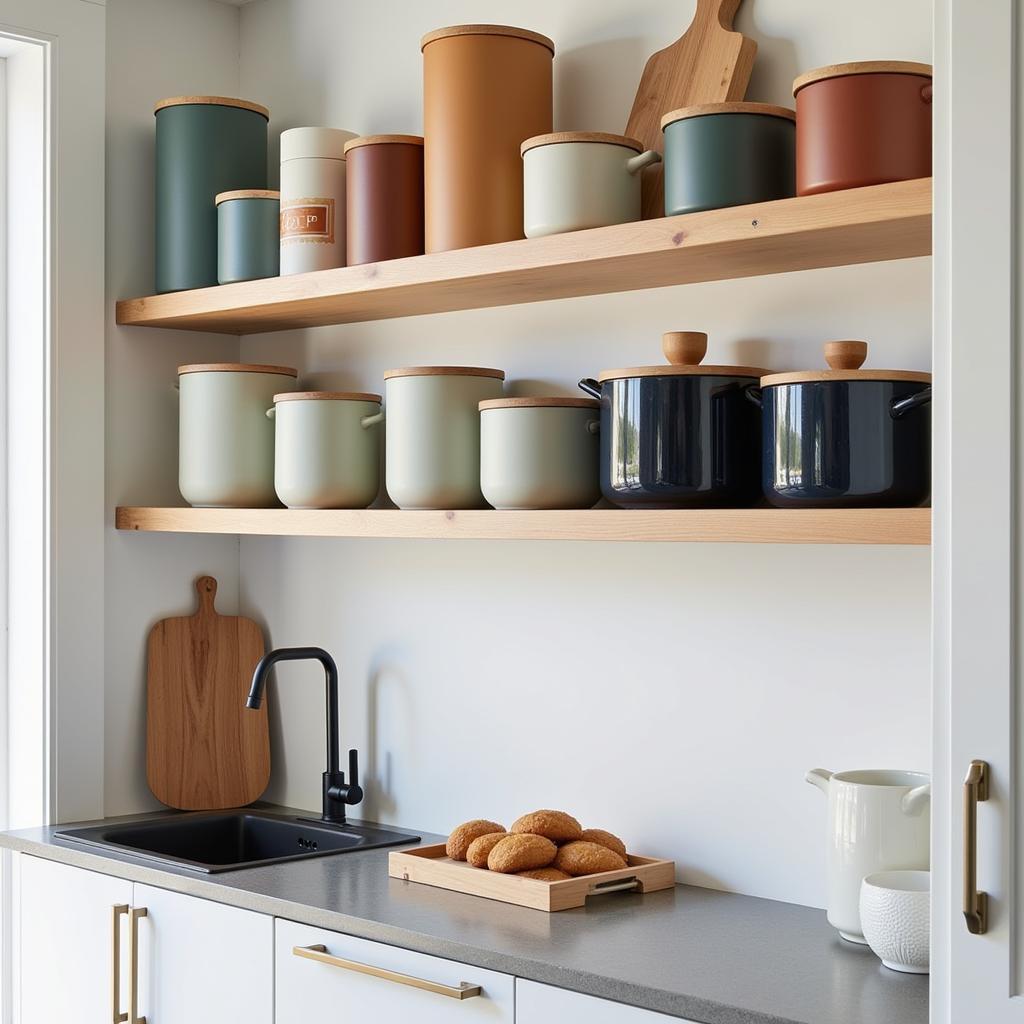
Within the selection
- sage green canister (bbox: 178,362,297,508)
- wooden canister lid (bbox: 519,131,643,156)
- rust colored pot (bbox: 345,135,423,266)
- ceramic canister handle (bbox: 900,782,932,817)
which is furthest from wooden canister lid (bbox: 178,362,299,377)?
ceramic canister handle (bbox: 900,782,932,817)

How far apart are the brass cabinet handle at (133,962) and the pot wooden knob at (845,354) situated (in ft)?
4.81

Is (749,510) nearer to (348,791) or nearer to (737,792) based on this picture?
(737,792)

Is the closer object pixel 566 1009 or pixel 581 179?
pixel 566 1009

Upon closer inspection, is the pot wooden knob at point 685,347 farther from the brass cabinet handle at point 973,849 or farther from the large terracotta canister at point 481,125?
the brass cabinet handle at point 973,849

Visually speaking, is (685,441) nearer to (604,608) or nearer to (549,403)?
(549,403)

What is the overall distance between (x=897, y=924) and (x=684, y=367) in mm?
797

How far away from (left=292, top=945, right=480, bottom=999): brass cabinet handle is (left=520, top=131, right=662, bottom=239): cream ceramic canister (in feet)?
3.62

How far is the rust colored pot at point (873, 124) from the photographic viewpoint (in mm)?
1893

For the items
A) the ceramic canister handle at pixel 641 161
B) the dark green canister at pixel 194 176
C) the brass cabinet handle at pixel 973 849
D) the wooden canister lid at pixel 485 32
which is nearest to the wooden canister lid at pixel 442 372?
the ceramic canister handle at pixel 641 161

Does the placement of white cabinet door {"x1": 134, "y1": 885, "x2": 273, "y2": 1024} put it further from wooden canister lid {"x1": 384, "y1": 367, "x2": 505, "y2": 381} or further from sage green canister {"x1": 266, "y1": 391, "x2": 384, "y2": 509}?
wooden canister lid {"x1": 384, "y1": 367, "x2": 505, "y2": 381}

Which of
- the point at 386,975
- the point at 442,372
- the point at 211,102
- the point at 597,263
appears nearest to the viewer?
the point at 386,975

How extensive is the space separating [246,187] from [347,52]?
1.12 ft

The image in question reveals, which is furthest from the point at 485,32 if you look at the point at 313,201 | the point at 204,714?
the point at 204,714

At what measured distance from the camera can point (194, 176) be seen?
292cm
